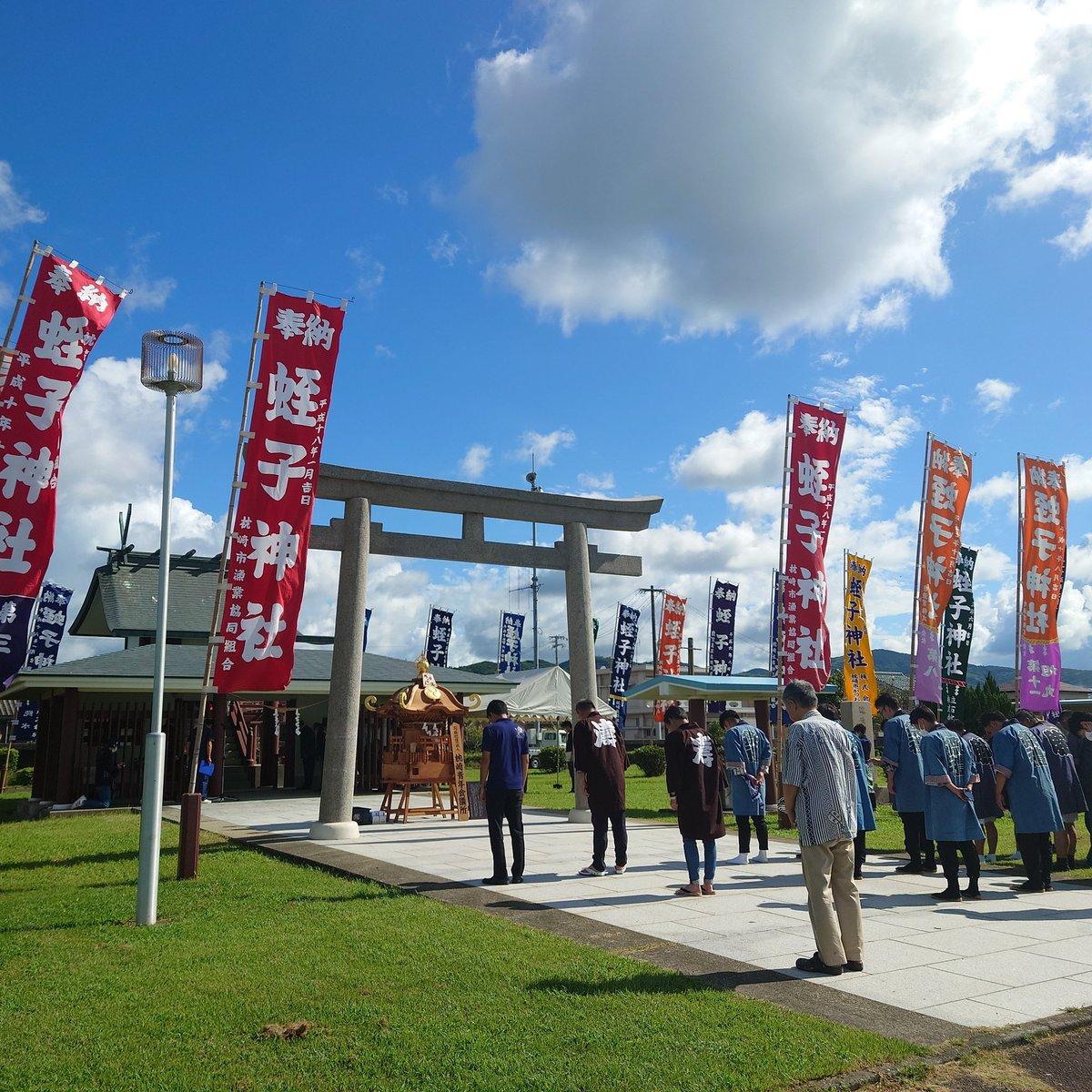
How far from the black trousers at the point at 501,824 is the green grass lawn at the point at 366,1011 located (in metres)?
1.17

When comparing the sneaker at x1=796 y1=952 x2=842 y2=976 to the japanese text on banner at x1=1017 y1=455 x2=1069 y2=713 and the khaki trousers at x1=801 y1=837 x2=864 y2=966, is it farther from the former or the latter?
the japanese text on banner at x1=1017 y1=455 x2=1069 y2=713

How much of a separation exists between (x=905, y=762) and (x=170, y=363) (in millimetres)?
7989

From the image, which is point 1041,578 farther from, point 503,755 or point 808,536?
point 503,755

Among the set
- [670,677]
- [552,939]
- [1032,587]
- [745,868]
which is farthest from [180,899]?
[1032,587]

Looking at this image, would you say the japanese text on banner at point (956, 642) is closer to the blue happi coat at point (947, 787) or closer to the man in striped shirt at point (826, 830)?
the blue happi coat at point (947, 787)

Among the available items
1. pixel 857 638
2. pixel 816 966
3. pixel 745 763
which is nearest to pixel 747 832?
pixel 745 763

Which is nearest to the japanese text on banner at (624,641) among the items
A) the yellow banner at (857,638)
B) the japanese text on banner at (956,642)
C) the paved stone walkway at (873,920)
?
the yellow banner at (857,638)

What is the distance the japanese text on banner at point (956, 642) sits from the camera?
1688cm

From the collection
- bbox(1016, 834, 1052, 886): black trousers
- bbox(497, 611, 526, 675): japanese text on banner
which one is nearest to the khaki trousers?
bbox(1016, 834, 1052, 886): black trousers

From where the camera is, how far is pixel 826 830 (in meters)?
5.60

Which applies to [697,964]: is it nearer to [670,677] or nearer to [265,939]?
[265,939]

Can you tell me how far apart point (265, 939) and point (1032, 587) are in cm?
1297

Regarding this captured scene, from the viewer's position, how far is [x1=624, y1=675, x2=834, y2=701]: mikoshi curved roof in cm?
1761

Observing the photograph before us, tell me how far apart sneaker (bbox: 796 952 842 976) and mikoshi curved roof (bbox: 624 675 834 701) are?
1190cm
